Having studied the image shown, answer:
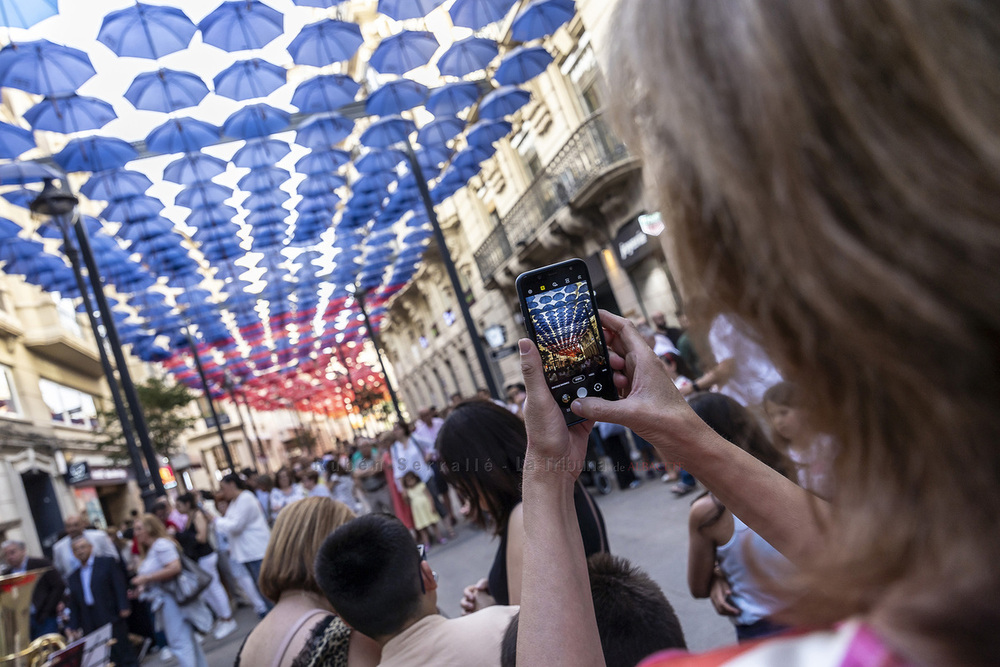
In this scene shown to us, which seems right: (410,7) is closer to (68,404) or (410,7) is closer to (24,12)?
(24,12)

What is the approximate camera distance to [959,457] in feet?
1.68

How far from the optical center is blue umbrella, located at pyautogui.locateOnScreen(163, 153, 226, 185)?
14.4 meters

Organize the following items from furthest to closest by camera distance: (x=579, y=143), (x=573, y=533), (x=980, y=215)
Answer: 1. (x=579, y=143)
2. (x=573, y=533)
3. (x=980, y=215)

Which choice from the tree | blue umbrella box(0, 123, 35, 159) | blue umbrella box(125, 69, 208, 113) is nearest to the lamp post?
blue umbrella box(0, 123, 35, 159)

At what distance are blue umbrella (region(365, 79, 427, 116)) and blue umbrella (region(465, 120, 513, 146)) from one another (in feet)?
8.18

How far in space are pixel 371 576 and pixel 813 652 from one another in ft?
7.15

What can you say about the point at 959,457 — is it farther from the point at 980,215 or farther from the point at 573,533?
the point at 573,533

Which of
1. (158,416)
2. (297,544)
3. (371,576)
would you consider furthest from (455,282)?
(158,416)

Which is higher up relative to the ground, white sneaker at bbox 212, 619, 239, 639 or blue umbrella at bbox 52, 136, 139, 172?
blue umbrella at bbox 52, 136, 139, 172

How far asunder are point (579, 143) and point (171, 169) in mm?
9153

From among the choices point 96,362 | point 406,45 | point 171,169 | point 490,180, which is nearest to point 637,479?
point 406,45

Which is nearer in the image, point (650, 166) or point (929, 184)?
point (929, 184)

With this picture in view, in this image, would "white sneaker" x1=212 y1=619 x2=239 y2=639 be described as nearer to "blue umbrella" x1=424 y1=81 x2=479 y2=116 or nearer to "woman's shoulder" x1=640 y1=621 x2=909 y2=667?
"blue umbrella" x1=424 y1=81 x2=479 y2=116

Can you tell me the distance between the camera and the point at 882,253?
53cm
